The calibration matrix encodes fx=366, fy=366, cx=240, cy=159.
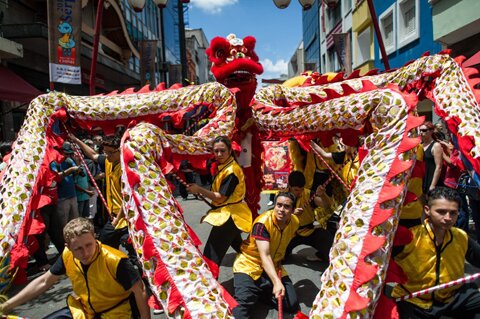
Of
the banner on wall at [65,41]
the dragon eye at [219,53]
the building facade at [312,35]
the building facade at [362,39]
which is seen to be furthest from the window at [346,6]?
the dragon eye at [219,53]

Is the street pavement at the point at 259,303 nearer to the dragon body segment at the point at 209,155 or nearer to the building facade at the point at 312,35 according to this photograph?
the dragon body segment at the point at 209,155

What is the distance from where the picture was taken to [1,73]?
31.3 ft

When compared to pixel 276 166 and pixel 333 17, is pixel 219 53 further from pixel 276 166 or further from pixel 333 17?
pixel 333 17

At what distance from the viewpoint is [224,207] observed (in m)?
3.52

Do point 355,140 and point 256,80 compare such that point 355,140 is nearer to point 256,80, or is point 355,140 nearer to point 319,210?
point 256,80

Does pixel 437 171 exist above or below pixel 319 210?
above

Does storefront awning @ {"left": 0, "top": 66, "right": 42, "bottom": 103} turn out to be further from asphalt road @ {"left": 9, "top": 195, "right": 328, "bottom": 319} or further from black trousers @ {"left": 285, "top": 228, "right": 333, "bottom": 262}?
black trousers @ {"left": 285, "top": 228, "right": 333, "bottom": 262}

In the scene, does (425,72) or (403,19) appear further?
(403,19)

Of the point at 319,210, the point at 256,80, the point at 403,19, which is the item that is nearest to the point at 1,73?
the point at 256,80

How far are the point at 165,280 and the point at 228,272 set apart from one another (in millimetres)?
2373

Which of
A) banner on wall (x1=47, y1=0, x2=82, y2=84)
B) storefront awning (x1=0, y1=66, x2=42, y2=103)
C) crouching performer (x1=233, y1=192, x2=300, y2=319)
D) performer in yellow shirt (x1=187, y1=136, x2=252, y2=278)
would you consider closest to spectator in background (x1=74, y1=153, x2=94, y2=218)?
banner on wall (x1=47, y1=0, x2=82, y2=84)

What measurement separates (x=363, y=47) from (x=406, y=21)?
4.24 metres

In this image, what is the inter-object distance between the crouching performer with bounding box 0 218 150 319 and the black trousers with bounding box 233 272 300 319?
0.94 meters

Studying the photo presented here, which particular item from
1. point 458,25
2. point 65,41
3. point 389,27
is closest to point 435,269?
point 65,41
